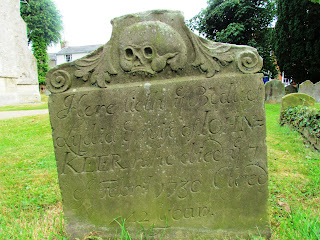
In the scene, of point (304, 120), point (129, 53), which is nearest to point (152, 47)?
point (129, 53)

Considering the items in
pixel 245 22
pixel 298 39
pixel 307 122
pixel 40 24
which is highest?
pixel 40 24

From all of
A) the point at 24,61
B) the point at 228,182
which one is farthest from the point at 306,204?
the point at 24,61

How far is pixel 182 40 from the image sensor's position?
218 centimetres

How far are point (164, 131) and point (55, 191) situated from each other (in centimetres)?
221

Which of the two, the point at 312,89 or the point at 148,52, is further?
the point at 312,89

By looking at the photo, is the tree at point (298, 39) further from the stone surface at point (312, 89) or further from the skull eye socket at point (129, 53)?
the skull eye socket at point (129, 53)

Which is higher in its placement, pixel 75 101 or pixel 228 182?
pixel 75 101

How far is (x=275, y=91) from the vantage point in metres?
13.9

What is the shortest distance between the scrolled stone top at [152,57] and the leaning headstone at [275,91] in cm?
1329

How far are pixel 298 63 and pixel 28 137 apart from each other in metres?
17.8

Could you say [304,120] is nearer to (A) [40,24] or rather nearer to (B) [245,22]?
(B) [245,22]

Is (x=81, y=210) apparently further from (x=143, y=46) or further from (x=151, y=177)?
(x=143, y=46)

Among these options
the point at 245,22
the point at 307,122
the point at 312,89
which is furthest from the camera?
the point at 245,22

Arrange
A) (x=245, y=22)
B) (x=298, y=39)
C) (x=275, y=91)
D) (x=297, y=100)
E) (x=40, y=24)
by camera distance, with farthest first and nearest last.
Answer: (x=40, y=24), (x=245, y=22), (x=298, y=39), (x=275, y=91), (x=297, y=100)
